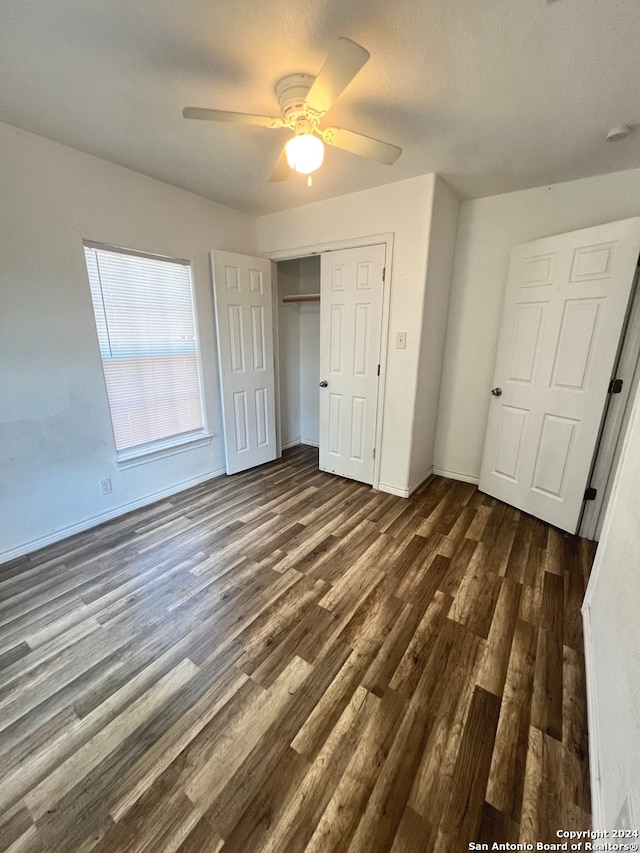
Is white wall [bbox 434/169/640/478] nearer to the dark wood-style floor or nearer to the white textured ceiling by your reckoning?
the white textured ceiling

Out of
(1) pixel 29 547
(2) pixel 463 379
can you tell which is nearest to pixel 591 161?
(2) pixel 463 379

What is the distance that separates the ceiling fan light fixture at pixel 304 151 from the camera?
1.46m

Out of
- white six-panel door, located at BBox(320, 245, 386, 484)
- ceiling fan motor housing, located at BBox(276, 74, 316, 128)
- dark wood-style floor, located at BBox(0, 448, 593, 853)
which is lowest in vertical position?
dark wood-style floor, located at BBox(0, 448, 593, 853)

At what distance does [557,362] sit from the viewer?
2.39 meters

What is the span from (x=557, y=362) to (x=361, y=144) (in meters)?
1.94

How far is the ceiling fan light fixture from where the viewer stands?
1.46m

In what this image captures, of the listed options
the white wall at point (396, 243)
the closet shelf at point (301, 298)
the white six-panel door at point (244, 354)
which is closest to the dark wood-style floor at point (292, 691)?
the white wall at point (396, 243)

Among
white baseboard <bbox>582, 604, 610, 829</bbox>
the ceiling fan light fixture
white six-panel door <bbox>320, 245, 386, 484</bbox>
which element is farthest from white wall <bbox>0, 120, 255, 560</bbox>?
white baseboard <bbox>582, 604, 610, 829</bbox>

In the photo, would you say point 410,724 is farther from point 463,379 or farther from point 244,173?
point 244,173

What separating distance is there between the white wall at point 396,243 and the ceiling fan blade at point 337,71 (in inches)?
51.8

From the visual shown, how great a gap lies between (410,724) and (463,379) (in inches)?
104

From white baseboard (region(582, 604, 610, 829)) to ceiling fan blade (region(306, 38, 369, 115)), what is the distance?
2407mm

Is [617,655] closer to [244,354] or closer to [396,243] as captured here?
[396,243]

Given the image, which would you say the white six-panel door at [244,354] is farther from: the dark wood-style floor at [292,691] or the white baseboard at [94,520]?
the dark wood-style floor at [292,691]
